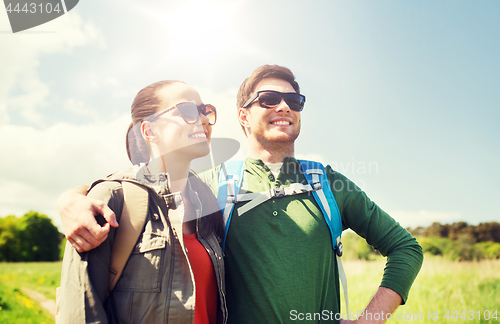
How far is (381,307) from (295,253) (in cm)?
A: 99

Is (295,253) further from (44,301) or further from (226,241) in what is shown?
(44,301)

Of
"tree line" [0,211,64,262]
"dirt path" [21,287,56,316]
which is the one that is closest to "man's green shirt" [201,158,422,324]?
"dirt path" [21,287,56,316]

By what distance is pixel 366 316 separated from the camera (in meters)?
2.71

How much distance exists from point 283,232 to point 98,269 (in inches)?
66.0

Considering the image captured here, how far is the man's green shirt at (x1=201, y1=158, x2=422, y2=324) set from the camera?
104 inches

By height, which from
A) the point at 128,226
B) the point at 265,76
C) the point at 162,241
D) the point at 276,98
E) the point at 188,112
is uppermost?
the point at 265,76

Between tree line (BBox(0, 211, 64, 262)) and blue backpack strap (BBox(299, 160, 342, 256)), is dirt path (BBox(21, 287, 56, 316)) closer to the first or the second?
blue backpack strap (BBox(299, 160, 342, 256))

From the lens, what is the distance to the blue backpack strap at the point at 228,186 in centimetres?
300

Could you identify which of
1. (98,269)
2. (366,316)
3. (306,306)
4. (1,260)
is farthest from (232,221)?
(1,260)

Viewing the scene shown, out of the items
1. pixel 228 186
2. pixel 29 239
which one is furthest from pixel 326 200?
pixel 29 239

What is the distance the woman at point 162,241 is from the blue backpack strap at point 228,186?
0.45 feet

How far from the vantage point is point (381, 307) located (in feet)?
9.02

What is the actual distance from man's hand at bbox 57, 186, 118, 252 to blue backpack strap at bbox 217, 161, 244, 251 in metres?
1.33

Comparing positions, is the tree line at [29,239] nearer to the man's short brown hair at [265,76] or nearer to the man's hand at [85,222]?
the man's short brown hair at [265,76]
